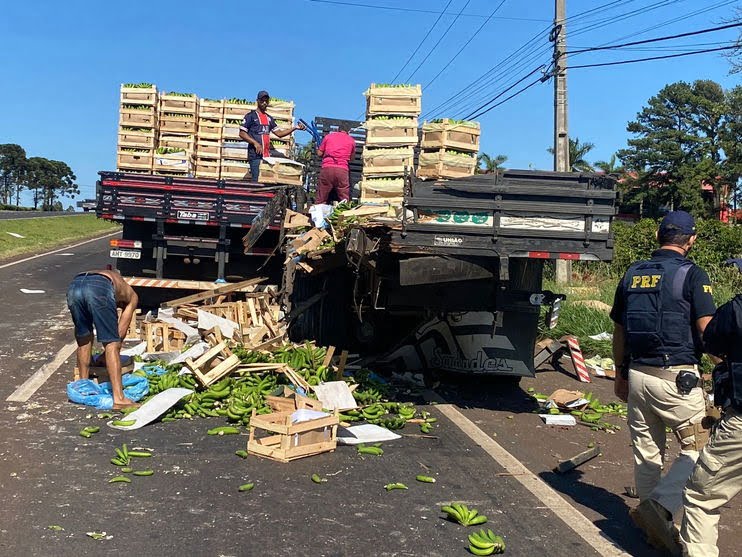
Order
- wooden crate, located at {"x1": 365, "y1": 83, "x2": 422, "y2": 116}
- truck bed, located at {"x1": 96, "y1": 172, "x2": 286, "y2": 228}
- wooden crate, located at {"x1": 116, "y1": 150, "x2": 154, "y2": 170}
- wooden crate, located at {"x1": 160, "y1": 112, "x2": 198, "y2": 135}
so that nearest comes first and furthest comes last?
wooden crate, located at {"x1": 365, "y1": 83, "x2": 422, "y2": 116}
truck bed, located at {"x1": 96, "y1": 172, "x2": 286, "y2": 228}
wooden crate, located at {"x1": 116, "y1": 150, "x2": 154, "y2": 170}
wooden crate, located at {"x1": 160, "y1": 112, "x2": 198, "y2": 135}

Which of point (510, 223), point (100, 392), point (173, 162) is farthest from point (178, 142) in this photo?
point (510, 223)

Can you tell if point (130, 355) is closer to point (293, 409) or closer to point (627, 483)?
point (293, 409)

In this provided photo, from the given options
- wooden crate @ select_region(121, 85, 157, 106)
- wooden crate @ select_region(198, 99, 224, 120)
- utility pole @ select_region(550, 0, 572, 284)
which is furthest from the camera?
utility pole @ select_region(550, 0, 572, 284)

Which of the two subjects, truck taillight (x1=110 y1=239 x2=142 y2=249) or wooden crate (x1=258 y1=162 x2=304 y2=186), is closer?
truck taillight (x1=110 y1=239 x2=142 y2=249)

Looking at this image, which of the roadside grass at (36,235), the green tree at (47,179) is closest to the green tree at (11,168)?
the green tree at (47,179)

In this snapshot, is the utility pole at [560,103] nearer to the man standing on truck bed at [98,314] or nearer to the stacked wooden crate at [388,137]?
the stacked wooden crate at [388,137]

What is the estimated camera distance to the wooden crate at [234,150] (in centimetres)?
1330

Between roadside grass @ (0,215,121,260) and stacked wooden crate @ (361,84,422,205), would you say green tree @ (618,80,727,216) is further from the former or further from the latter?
stacked wooden crate @ (361,84,422,205)

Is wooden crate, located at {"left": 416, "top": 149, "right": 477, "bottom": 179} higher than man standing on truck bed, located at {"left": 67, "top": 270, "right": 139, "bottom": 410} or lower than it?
higher

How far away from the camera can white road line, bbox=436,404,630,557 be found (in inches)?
169

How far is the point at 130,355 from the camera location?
886cm

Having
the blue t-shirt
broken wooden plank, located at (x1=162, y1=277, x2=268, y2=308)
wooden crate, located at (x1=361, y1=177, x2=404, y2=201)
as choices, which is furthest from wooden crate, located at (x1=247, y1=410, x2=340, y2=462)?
the blue t-shirt

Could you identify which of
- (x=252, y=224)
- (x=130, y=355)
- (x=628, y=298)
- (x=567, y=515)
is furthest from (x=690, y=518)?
(x=252, y=224)

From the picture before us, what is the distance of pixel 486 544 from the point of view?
13.3ft
